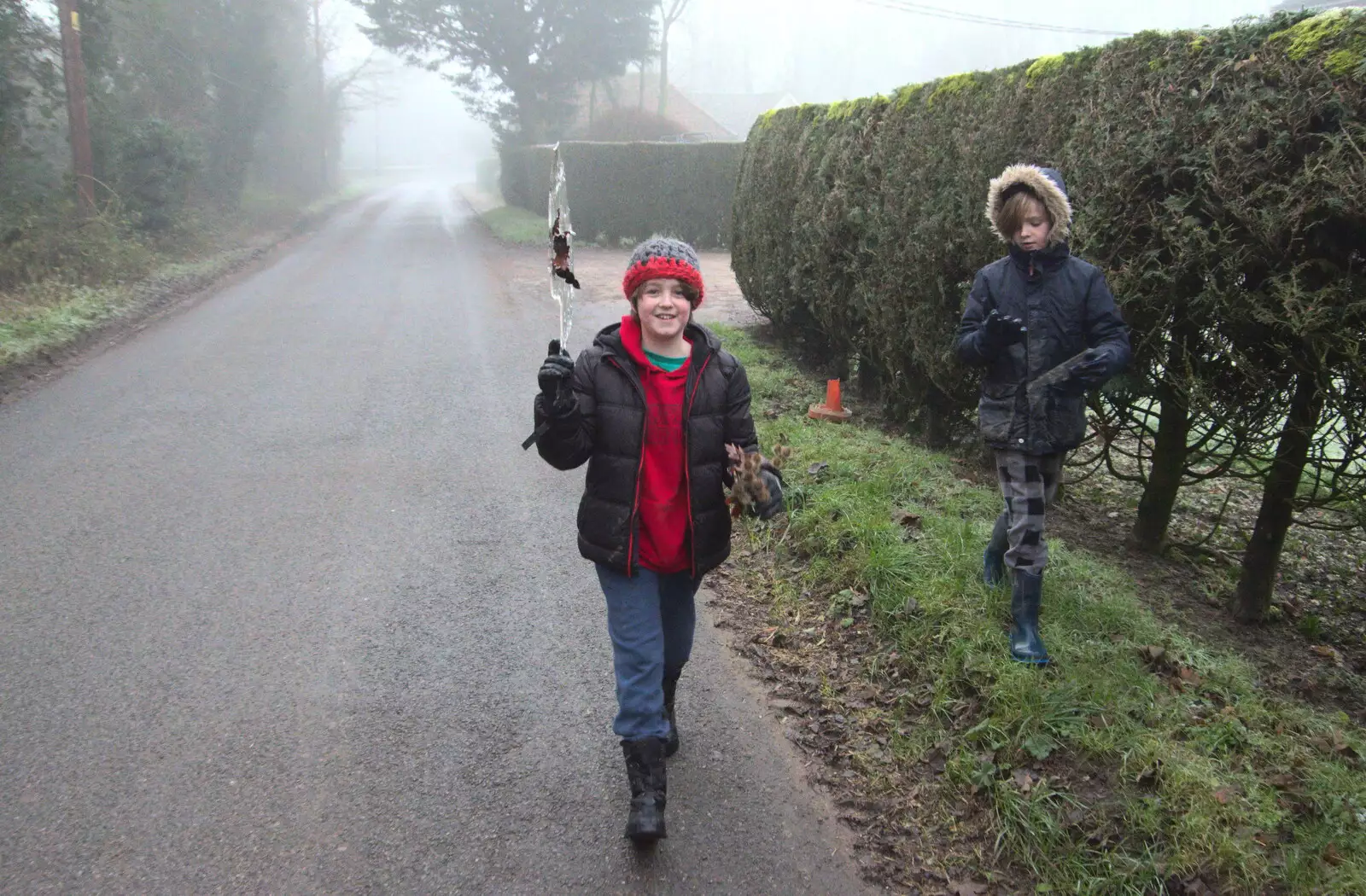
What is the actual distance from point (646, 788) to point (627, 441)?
1.11 metres

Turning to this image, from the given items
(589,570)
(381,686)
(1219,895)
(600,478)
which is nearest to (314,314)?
(589,570)

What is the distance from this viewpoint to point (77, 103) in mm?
16750

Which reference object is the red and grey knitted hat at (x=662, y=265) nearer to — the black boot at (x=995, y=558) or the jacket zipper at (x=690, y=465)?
the jacket zipper at (x=690, y=465)

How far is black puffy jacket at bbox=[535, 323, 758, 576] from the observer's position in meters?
3.07

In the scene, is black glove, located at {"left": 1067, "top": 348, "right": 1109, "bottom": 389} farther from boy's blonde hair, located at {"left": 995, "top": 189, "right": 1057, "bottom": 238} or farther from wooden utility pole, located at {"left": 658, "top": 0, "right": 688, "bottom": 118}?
wooden utility pole, located at {"left": 658, "top": 0, "right": 688, "bottom": 118}

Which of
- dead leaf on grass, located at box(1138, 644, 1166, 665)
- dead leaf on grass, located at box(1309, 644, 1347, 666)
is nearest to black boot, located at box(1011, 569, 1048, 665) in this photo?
dead leaf on grass, located at box(1138, 644, 1166, 665)

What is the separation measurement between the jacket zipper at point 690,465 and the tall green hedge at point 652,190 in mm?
21510

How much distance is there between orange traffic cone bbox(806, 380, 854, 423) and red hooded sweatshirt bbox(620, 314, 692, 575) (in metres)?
4.76

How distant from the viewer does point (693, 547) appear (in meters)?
3.14

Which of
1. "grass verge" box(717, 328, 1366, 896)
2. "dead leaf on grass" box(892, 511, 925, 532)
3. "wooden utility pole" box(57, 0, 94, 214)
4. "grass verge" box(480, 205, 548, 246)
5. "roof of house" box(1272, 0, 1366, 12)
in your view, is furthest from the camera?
"grass verge" box(480, 205, 548, 246)

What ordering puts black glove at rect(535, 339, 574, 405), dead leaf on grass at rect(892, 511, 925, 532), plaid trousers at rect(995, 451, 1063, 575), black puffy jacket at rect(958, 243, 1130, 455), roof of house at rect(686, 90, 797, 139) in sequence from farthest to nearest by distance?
roof of house at rect(686, 90, 797, 139) < dead leaf on grass at rect(892, 511, 925, 532) < plaid trousers at rect(995, 451, 1063, 575) < black puffy jacket at rect(958, 243, 1130, 455) < black glove at rect(535, 339, 574, 405)

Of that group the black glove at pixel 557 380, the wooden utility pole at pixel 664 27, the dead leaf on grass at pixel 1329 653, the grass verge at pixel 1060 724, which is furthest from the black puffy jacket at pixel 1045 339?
the wooden utility pole at pixel 664 27

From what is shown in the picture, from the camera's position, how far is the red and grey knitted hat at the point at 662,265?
304 cm

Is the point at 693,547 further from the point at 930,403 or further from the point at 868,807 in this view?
the point at 930,403
